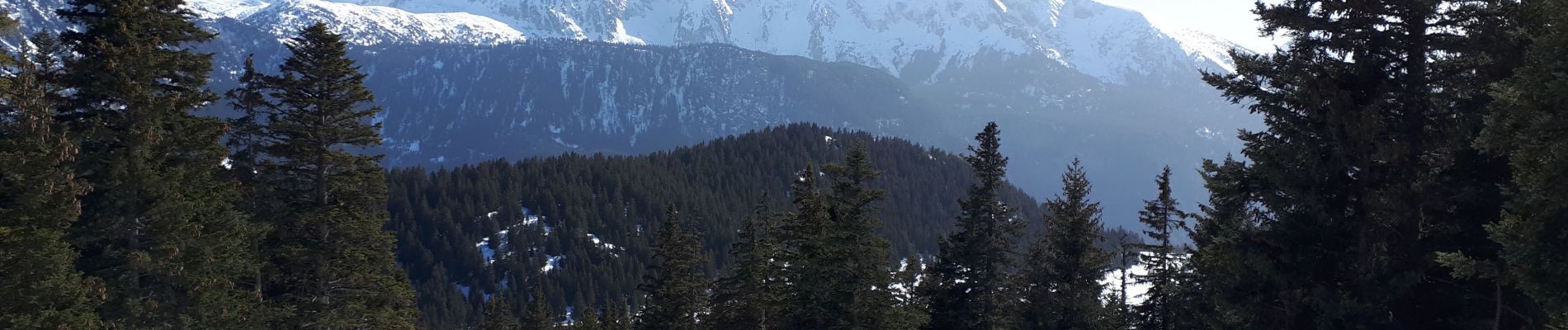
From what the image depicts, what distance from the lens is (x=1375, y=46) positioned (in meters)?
13.8

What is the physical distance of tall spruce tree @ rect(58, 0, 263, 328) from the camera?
16000 mm

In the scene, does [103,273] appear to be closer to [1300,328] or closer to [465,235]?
[1300,328]

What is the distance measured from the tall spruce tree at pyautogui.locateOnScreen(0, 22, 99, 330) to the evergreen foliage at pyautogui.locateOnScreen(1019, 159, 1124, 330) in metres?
24.6

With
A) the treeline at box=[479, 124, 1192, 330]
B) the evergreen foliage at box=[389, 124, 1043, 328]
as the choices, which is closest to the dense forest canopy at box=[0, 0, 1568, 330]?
the treeline at box=[479, 124, 1192, 330]

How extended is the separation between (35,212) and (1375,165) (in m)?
21.4

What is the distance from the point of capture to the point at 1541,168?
34.8 ft

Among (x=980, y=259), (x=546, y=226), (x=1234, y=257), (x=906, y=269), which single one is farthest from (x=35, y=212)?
(x=546, y=226)

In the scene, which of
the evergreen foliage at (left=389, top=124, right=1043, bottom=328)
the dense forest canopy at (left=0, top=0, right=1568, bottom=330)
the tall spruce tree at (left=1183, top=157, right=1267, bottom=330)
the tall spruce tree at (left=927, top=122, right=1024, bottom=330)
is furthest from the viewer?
the evergreen foliage at (left=389, top=124, right=1043, bottom=328)

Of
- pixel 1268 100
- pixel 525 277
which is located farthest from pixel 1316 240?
pixel 525 277

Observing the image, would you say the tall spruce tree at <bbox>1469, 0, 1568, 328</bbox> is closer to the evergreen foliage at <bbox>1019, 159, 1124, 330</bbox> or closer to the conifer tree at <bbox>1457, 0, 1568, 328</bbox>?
the conifer tree at <bbox>1457, 0, 1568, 328</bbox>

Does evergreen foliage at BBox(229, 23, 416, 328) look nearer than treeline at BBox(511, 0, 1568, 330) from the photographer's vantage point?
No

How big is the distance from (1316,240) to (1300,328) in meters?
1.50

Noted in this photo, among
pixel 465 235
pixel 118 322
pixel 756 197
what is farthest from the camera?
pixel 756 197

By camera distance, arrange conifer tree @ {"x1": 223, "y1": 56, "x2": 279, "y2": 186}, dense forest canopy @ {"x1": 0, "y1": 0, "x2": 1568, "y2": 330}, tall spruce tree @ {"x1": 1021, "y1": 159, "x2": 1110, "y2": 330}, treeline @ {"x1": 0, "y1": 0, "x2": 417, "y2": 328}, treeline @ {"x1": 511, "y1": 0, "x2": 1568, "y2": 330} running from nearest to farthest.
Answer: treeline @ {"x1": 511, "y1": 0, "x2": 1568, "y2": 330} < dense forest canopy @ {"x1": 0, "y1": 0, "x2": 1568, "y2": 330} < treeline @ {"x1": 0, "y1": 0, "x2": 417, "y2": 328} < conifer tree @ {"x1": 223, "y1": 56, "x2": 279, "y2": 186} < tall spruce tree @ {"x1": 1021, "y1": 159, "x2": 1110, "y2": 330}
